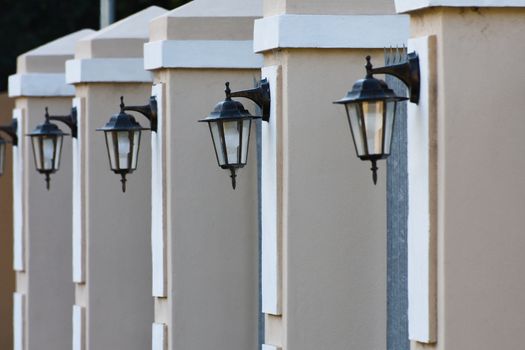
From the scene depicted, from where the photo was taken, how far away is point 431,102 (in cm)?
559

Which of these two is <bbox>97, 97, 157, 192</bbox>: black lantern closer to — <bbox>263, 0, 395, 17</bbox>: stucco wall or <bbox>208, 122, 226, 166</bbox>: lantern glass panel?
<bbox>208, 122, 226, 166</bbox>: lantern glass panel

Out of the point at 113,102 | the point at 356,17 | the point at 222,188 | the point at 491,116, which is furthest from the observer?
the point at 113,102

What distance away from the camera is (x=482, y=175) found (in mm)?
5531

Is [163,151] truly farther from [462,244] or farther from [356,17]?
[462,244]

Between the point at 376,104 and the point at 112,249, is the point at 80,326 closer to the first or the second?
the point at 112,249

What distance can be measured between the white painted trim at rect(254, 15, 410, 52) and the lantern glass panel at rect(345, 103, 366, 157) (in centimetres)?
135

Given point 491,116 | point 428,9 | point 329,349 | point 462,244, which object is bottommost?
point 329,349

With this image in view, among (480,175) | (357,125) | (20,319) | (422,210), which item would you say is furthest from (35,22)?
(480,175)

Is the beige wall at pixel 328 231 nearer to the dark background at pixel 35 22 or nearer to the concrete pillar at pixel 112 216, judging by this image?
the concrete pillar at pixel 112 216

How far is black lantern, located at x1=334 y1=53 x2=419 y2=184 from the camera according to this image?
568cm

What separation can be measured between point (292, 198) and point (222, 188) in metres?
1.62

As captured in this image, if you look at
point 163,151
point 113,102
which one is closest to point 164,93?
point 163,151

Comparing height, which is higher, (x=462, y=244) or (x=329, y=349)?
(x=462, y=244)

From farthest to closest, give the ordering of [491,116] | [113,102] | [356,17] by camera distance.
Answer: [113,102]
[356,17]
[491,116]
